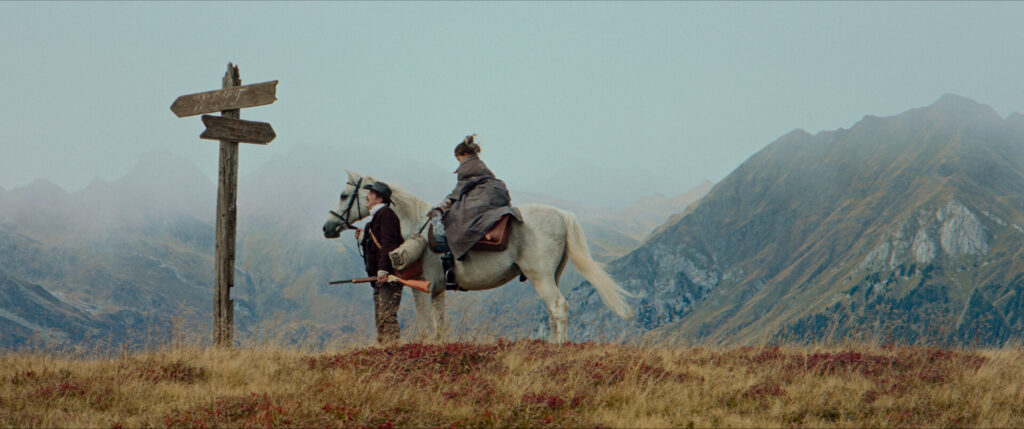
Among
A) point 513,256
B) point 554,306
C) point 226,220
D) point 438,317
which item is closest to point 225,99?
point 226,220

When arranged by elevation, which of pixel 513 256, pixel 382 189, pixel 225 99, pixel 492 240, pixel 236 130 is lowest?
pixel 513 256

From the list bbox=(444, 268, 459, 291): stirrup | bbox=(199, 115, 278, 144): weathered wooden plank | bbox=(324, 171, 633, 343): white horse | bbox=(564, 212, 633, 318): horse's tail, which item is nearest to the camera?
bbox=(324, 171, 633, 343): white horse

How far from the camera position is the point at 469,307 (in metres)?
12.0

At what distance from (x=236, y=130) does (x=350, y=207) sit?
2.17 metres

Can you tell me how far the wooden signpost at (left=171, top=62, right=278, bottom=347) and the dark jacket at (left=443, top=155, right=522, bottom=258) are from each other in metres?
3.18

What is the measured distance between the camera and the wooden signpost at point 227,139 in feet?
38.2

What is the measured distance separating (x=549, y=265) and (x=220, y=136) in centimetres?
A: 548

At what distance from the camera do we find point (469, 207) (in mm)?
11180

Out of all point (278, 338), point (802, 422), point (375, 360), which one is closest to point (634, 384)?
point (802, 422)

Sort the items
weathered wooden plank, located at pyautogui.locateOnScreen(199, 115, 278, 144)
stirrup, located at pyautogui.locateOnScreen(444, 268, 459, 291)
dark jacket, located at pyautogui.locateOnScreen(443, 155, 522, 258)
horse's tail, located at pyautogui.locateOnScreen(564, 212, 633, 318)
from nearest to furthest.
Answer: dark jacket, located at pyautogui.locateOnScreen(443, 155, 522, 258)
stirrup, located at pyautogui.locateOnScreen(444, 268, 459, 291)
weathered wooden plank, located at pyautogui.locateOnScreen(199, 115, 278, 144)
horse's tail, located at pyautogui.locateOnScreen(564, 212, 633, 318)

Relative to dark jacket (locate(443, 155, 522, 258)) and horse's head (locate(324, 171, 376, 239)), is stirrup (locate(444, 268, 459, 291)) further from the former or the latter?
horse's head (locate(324, 171, 376, 239))

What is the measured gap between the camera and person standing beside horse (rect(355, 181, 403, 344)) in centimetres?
1099

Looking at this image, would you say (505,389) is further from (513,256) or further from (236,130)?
(236,130)

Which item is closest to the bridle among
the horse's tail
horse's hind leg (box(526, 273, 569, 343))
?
horse's hind leg (box(526, 273, 569, 343))
